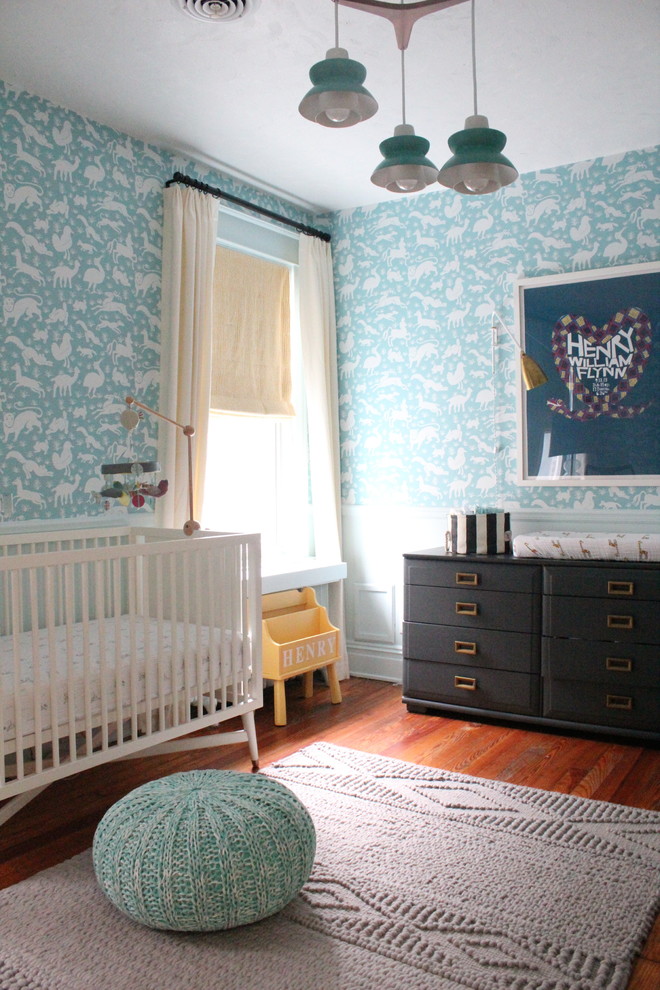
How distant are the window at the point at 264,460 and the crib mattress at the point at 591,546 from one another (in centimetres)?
122

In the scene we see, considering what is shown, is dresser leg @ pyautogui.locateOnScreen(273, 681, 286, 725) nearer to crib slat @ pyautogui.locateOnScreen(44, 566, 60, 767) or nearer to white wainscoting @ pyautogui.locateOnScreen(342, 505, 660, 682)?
white wainscoting @ pyautogui.locateOnScreen(342, 505, 660, 682)

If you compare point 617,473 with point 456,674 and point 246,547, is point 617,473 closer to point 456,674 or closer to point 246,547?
point 456,674

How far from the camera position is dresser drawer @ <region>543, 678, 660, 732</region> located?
2.90 m

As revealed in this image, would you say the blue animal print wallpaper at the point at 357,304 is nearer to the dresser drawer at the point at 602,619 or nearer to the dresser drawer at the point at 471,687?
the dresser drawer at the point at 602,619

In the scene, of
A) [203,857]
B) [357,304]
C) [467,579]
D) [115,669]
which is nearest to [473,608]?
[467,579]

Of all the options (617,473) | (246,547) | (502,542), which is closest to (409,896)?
(246,547)

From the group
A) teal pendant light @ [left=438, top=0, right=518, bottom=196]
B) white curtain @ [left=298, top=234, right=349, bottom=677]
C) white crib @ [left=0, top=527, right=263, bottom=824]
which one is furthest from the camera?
white curtain @ [left=298, top=234, right=349, bottom=677]

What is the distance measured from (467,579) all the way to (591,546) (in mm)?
498

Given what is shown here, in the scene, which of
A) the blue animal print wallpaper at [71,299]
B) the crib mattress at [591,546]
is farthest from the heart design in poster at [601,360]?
the blue animal print wallpaper at [71,299]

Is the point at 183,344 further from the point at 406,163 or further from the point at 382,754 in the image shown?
the point at 382,754

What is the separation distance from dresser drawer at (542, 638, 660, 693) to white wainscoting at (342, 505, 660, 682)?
0.91m

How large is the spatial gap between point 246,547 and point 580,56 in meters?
1.87

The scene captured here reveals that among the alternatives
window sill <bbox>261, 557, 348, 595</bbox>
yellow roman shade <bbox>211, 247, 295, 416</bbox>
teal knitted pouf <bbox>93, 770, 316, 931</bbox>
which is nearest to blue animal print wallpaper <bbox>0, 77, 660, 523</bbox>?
yellow roman shade <bbox>211, 247, 295, 416</bbox>

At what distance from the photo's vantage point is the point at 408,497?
390 centimetres
